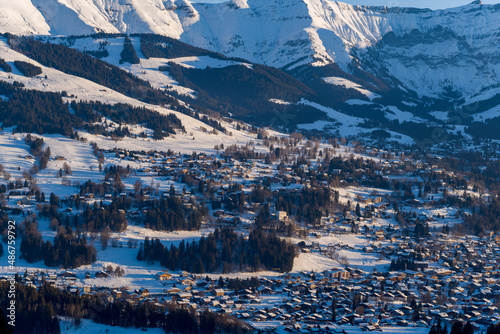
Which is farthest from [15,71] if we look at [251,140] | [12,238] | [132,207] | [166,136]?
[12,238]

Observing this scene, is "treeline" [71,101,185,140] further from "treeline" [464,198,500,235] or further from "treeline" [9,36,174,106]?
"treeline" [464,198,500,235]

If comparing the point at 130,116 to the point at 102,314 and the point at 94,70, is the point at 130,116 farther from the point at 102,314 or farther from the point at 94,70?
→ the point at 102,314

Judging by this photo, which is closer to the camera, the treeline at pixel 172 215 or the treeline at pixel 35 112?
the treeline at pixel 172 215

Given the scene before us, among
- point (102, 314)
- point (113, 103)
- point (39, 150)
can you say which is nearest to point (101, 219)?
point (102, 314)

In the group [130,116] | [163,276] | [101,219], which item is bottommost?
[163,276]

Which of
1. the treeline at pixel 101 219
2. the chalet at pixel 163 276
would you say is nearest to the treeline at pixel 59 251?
the treeline at pixel 101 219

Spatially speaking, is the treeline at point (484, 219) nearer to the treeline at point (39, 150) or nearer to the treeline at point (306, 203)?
the treeline at point (306, 203)
